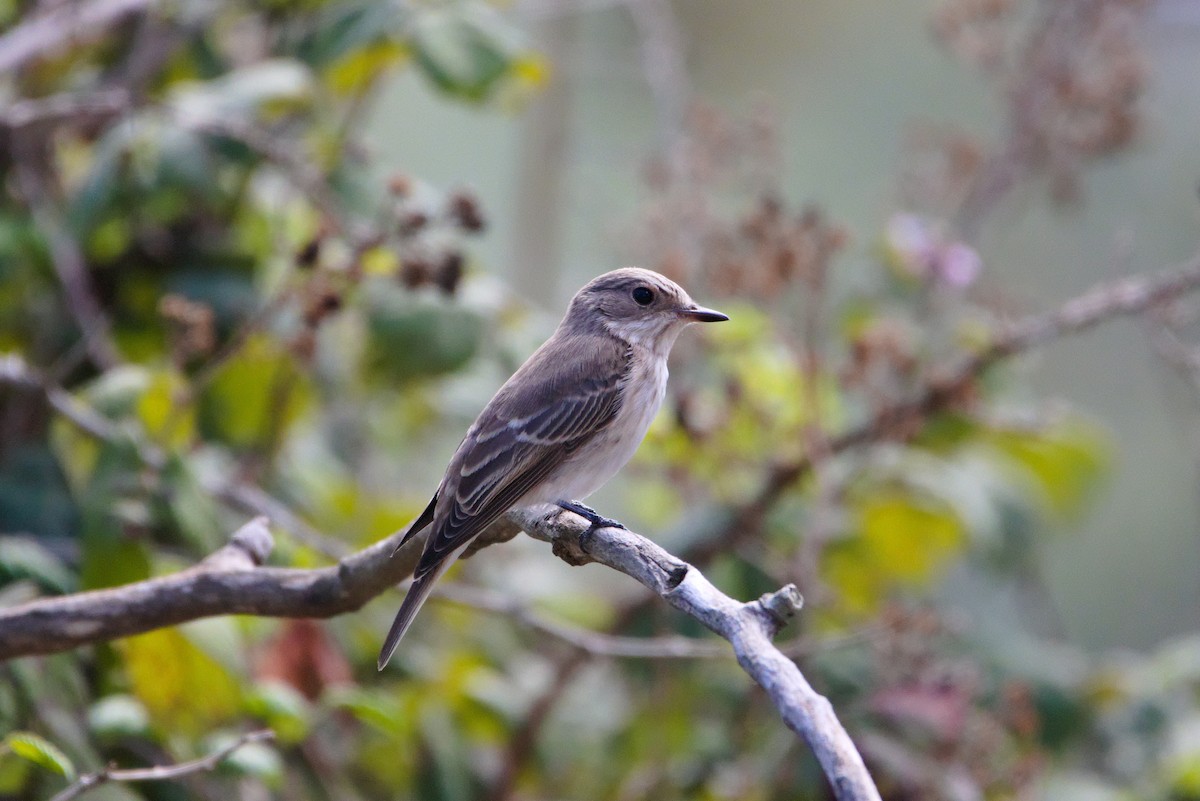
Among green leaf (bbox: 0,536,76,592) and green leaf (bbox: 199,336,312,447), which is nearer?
green leaf (bbox: 0,536,76,592)

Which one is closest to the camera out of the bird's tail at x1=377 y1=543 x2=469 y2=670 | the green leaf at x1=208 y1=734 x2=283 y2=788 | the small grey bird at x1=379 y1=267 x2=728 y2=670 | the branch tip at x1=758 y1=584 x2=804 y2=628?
the branch tip at x1=758 y1=584 x2=804 y2=628

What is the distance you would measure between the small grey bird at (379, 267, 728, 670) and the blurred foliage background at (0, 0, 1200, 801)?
35 centimetres

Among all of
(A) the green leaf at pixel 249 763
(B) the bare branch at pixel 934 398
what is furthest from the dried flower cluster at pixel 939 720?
(A) the green leaf at pixel 249 763

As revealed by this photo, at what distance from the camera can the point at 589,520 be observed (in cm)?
259

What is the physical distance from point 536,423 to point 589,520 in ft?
1.71

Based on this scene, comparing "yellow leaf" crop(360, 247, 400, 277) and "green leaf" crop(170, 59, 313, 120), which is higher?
"green leaf" crop(170, 59, 313, 120)

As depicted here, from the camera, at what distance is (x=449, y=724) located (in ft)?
13.2

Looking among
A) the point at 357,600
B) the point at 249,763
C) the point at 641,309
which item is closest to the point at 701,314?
the point at 641,309

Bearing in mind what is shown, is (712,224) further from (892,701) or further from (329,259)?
(892,701)

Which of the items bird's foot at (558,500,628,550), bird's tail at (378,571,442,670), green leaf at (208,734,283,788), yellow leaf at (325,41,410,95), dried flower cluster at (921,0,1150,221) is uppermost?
dried flower cluster at (921,0,1150,221)

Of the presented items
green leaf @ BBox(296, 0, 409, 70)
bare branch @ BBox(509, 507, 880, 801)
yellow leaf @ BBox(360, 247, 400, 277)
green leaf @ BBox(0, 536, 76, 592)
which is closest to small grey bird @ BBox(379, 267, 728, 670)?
bare branch @ BBox(509, 507, 880, 801)

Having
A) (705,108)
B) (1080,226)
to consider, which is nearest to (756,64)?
(1080,226)

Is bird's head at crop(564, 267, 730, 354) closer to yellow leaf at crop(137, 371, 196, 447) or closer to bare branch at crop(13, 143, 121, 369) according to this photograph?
yellow leaf at crop(137, 371, 196, 447)

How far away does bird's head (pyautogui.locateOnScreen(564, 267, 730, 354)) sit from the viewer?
336 centimetres
